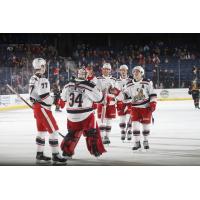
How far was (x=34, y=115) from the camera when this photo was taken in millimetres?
6688

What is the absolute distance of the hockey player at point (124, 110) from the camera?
24.0 ft

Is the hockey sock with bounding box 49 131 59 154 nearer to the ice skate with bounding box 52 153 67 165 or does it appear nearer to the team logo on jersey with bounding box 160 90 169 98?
the ice skate with bounding box 52 153 67 165

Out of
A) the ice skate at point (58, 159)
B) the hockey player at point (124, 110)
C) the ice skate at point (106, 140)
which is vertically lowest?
the ice skate at point (58, 159)

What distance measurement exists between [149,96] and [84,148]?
2.96 ft

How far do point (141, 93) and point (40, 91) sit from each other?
1178 mm

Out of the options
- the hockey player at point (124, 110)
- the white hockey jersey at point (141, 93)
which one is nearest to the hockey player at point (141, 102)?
the white hockey jersey at point (141, 93)

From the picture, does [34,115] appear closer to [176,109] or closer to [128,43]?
[128,43]

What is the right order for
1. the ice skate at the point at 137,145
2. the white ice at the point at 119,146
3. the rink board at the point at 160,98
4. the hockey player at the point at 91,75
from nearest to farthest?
the white ice at the point at 119,146 < the hockey player at the point at 91,75 < the ice skate at the point at 137,145 < the rink board at the point at 160,98

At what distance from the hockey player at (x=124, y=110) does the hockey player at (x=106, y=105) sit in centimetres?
8

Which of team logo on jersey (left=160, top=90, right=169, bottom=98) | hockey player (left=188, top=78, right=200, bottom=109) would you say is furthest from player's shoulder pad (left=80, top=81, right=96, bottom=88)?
team logo on jersey (left=160, top=90, right=169, bottom=98)

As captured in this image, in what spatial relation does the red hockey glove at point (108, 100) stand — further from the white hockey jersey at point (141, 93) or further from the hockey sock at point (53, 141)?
the hockey sock at point (53, 141)

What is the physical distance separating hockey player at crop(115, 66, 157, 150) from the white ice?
150 millimetres

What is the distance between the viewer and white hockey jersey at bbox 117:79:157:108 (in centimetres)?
701
